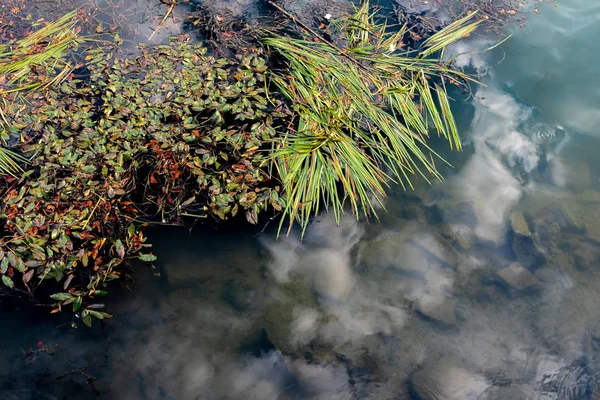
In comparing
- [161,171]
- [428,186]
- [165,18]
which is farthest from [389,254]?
[165,18]

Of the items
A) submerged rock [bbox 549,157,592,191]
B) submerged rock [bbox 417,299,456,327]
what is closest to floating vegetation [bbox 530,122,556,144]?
submerged rock [bbox 549,157,592,191]

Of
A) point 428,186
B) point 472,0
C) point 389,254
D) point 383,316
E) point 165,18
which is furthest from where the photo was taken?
point 472,0

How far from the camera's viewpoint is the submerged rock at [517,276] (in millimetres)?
2357

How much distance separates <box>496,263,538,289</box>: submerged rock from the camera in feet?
7.73

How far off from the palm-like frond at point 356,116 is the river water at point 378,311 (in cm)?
17

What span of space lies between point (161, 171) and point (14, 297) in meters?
0.90

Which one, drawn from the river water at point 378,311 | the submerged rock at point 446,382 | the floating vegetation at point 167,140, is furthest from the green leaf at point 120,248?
the submerged rock at point 446,382

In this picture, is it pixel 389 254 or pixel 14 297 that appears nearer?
pixel 14 297

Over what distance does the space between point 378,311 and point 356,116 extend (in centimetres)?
116

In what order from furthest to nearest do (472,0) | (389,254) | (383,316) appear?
(472,0) < (389,254) < (383,316)

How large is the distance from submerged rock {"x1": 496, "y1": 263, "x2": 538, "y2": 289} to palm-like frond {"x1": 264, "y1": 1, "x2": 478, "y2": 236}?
69 cm

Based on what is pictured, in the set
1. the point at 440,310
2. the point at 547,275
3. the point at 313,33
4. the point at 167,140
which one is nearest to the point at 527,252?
the point at 547,275

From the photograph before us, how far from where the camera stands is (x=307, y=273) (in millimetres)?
2275

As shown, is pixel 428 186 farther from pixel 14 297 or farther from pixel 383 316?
pixel 14 297
